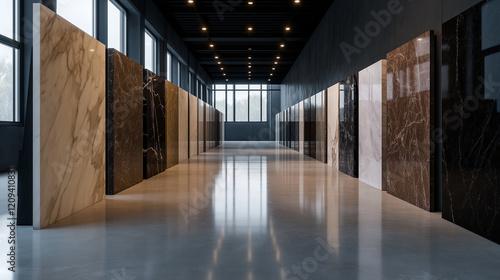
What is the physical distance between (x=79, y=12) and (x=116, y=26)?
8.25 ft

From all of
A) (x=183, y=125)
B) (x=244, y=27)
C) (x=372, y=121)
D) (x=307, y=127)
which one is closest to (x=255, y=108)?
(x=307, y=127)

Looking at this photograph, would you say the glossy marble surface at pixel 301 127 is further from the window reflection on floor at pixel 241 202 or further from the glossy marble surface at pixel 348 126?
the window reflection on floor at pixel 241 202

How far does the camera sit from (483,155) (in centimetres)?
532

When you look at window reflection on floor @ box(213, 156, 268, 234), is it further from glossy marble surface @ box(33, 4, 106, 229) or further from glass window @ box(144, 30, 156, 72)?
glass window @ box(144, 30, 156, 72)

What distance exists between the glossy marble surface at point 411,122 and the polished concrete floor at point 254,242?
373 mm

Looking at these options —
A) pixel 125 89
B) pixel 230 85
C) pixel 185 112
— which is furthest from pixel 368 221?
pixel 230 85

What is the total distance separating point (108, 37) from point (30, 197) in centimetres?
839

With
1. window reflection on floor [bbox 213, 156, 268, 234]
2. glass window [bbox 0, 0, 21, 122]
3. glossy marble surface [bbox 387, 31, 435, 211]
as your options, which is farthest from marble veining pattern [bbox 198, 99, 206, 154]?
glossy marble surface [bbox 387, 31, 435, 211]

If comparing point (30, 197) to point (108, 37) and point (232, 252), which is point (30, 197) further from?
point (108, 37)

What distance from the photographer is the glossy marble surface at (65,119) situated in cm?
583

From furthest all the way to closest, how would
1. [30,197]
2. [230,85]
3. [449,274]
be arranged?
[230,85], [30,197], [449,274]

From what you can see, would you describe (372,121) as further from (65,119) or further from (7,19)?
(7,19)

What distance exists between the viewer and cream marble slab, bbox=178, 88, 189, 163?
17203 mm

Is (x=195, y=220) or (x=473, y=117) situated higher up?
(x=473, y=117)
